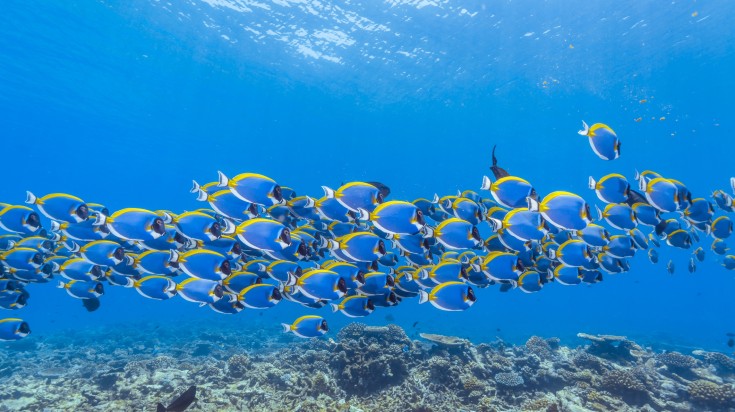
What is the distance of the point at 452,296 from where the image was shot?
497cm

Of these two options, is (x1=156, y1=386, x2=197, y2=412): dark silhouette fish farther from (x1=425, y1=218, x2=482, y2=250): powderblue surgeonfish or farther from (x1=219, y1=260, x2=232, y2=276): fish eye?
(x1=425, y1=218, x2=482, y2=250): powderblue surgeonfish

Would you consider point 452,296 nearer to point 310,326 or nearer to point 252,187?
point 310,326

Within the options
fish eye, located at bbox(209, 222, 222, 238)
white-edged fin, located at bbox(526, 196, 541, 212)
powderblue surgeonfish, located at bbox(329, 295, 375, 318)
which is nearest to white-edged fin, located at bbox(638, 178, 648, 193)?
white-edged fin, located at bbox(526, 196, 541, 212)

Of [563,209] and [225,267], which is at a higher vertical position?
[563,209]

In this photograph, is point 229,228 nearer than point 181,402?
No

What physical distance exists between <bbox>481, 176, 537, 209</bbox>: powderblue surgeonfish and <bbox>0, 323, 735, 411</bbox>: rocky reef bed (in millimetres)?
4663

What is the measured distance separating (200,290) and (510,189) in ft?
13.9

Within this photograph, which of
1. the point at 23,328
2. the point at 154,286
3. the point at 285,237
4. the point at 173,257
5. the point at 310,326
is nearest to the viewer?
the point at 285,237

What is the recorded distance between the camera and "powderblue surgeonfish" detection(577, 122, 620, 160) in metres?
5.32

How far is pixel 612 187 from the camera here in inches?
219

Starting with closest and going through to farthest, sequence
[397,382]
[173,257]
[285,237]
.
Result: [285,237] < [173,257] < [397,382]

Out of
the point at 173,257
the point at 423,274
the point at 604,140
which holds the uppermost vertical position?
the point at 604,140

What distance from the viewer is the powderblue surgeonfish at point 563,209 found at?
4.70 metres

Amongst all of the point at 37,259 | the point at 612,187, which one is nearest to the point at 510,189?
the point at 612,187
